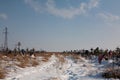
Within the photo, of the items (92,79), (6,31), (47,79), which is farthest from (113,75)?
(6,31)

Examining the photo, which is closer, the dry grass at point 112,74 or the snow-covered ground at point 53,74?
the snow-covered ground at point 53,74

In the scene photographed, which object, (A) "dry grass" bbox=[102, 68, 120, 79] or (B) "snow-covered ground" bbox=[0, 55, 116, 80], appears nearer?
(B) "snow-covered ground" bbox=[0, 55, 116, 80]

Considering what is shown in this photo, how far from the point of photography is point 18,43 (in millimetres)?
82938

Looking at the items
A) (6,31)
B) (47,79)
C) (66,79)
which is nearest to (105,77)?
(66,79)

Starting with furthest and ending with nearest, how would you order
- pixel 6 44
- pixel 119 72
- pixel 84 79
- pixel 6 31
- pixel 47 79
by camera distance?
1. pixel 6 31
2. pixel 6 44
3. pixel 119 72
4. pixel 84 79
5. pixel 47 79

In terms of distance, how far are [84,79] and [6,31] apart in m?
68.5

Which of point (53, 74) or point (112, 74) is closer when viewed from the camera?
point (112, 74)

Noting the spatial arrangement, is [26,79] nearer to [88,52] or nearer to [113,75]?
[113,75]

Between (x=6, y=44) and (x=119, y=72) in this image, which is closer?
(x=119, y=72)

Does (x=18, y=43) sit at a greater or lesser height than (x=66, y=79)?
greater

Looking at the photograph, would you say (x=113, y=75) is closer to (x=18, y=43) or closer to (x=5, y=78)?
(x=5, y=78)

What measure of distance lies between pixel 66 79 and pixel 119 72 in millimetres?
3899

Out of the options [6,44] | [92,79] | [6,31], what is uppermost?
[6,31]

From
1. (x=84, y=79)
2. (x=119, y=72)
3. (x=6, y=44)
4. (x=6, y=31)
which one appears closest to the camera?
(x=84, y=79)
